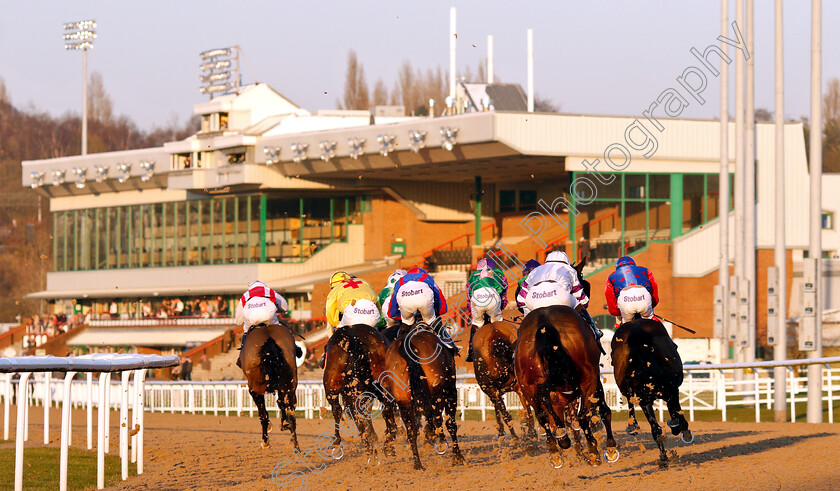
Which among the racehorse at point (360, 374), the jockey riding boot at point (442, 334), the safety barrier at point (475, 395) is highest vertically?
the jockey riding boot at point (442, 334)

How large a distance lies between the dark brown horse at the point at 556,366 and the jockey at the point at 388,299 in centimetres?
240

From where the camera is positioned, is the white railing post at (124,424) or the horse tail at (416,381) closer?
the horse tail at (416,381)

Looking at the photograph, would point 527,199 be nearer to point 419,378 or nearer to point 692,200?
point 692,200

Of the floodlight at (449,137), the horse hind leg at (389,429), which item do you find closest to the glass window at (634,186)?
the floodlight at (449,137)

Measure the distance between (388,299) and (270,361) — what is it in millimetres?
1362

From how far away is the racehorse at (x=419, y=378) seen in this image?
1080 centimetres

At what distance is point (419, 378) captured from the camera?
10805 millimetres

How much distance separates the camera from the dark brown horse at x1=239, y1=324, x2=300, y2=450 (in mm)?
12836

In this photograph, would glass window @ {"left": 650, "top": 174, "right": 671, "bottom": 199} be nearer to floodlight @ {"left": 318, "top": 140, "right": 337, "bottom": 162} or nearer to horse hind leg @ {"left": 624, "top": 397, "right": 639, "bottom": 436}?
floodlight @ {"left": 318, "top": 140, "right": 337, "bottom": 162}

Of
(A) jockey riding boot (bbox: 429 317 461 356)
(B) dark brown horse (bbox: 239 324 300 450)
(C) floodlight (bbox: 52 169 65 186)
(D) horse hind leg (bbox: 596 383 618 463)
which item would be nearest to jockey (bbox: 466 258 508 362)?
(A) jockey riding boot (bbox: 429 317 461 356)

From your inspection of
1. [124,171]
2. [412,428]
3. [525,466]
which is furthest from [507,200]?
[412,428]

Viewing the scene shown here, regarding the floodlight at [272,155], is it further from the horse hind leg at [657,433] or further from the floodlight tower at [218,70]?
the horse hind leg at [657,433]

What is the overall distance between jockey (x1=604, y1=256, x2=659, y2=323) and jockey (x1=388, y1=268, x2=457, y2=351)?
57.8 inches

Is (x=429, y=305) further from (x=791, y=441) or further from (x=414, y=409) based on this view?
(x=791, y=441)
